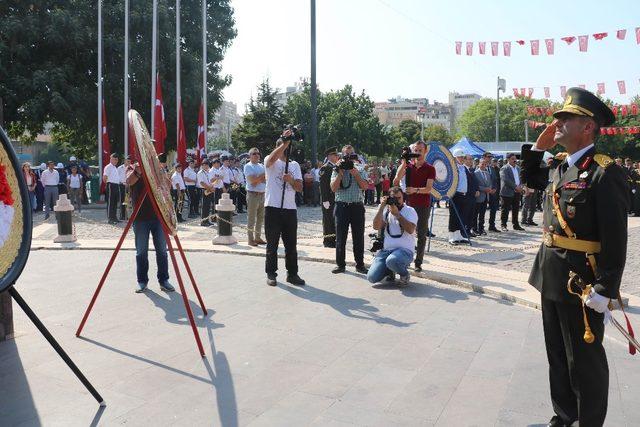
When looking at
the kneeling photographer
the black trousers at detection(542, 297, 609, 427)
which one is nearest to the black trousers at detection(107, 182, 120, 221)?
the kneeling photographer

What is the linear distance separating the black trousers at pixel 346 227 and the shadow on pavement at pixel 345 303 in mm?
1126

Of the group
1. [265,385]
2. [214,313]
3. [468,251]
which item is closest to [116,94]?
[468,251]

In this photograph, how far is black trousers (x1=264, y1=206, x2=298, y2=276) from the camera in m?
8.07

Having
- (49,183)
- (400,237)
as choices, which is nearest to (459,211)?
(400,237)

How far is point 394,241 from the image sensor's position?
812 cm

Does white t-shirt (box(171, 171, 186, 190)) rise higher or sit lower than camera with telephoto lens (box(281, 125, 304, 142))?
lower

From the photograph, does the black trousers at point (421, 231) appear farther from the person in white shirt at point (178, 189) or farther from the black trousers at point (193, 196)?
the black trousers at point (193, 196)

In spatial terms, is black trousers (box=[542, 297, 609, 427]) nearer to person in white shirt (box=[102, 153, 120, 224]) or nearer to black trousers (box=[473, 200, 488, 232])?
black trousers (box=[473, 200, 488, 232])

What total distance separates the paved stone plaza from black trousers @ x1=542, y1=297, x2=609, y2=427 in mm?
334

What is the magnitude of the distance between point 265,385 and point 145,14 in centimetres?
2721

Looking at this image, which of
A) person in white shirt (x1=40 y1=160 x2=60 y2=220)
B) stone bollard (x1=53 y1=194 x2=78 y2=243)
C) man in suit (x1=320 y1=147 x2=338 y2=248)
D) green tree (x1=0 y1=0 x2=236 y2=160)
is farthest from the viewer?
green tree (x1=0 y1=0 x2=236 y2=160)

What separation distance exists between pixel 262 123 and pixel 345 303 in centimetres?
3397

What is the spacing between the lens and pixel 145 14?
27938mm

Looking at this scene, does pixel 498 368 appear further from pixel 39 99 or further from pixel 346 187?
pixel 39 99
